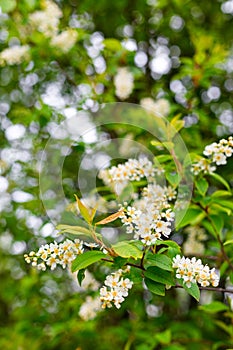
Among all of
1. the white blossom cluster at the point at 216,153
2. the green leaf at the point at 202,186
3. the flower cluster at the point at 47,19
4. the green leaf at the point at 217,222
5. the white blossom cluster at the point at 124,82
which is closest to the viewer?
the white blossom cluster at the point at 216,153

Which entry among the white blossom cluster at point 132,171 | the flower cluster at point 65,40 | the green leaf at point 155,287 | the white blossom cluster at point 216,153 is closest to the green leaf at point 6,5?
the flower cluster at point 65,40

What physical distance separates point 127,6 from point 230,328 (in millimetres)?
1664

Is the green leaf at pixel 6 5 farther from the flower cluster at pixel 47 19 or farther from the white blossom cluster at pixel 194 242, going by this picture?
the white blossom cluster at pixel 194 242

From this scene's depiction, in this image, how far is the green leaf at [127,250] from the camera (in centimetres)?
95

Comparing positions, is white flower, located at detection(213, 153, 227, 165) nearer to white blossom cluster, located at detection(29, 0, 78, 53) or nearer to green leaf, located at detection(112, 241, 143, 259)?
green leaf, located at detection(112, 241, 143, 259)

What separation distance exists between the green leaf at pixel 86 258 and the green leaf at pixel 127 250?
0.03 meters

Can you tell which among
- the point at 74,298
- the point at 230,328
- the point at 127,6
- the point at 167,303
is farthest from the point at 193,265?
the point at 127,6

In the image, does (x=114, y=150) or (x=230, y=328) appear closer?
(x=230, y=328)

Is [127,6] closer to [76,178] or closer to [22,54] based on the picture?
[22,54]

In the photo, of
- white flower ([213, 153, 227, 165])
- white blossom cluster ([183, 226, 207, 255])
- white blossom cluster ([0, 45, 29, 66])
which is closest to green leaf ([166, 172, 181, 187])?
white flower ([213, 153, 227, 165])

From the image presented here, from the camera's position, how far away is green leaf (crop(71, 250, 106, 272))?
3.16 feet

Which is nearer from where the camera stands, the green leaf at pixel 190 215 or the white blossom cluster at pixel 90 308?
the green leaf at pixel 190 215

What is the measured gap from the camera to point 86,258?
97 cm

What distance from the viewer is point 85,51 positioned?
2.22 meters
